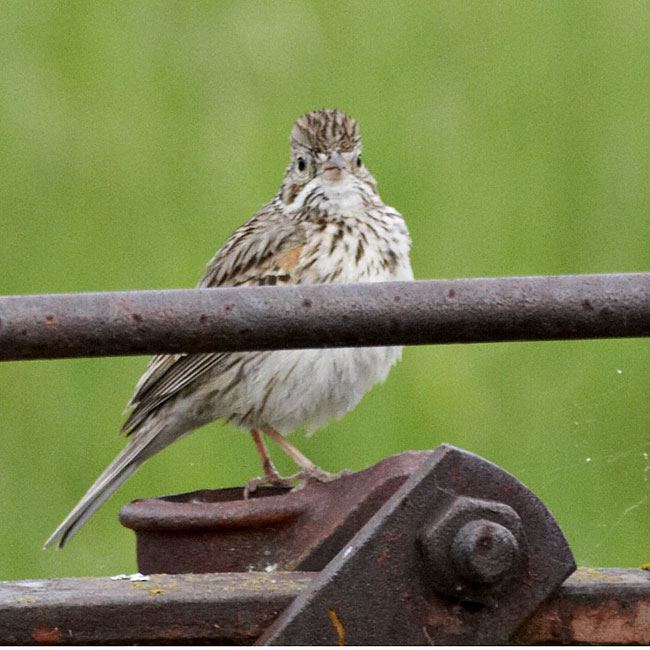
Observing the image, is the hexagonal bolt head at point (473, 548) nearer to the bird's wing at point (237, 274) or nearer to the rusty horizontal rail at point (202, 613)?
the rusty horizontal rail at point (202, 613)

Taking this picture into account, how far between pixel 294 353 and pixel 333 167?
1.67 feet

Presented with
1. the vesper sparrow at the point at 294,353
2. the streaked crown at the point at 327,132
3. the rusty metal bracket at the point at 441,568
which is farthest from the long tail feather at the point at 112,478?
the rusty metal bracket at the point at 441,568

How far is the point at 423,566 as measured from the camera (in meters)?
1.36

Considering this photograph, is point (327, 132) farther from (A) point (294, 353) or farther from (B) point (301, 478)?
(B) point (301, 478)

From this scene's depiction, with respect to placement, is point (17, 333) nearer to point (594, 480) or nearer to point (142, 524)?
point (142, 524)

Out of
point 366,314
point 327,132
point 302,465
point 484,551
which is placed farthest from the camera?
point 327,132

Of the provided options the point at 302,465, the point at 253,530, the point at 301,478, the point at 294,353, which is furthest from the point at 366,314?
the point at 294,353

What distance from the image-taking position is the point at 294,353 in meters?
3.52

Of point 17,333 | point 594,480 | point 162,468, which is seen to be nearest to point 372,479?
point 17,333

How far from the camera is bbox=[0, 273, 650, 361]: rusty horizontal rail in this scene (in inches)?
48.4

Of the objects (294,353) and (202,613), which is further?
(294,353)

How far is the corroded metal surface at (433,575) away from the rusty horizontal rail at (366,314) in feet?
0.51

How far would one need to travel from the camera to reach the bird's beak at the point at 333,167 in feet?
12.2

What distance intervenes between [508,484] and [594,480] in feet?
9.12
